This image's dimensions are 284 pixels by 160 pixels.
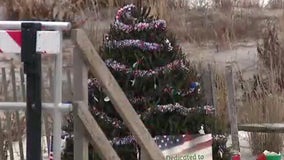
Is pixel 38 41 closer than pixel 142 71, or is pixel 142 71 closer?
pixel 38 41

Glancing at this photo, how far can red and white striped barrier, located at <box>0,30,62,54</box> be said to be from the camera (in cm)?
420

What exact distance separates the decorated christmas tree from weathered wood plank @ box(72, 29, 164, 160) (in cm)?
117

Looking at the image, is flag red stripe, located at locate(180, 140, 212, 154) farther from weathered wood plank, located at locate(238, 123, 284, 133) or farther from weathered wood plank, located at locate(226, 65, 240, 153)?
weathered wood plank, located at locate(238, 123, 284, 133)

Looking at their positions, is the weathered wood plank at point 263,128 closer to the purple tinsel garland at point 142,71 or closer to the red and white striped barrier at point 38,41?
the purple tinsel garland at point 142,71

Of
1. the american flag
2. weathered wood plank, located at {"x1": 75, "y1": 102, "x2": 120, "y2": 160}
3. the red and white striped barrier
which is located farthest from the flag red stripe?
the red and white striped barrier

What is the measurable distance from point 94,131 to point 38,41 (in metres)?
0.64

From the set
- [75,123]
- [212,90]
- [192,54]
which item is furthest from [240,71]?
[75,123]

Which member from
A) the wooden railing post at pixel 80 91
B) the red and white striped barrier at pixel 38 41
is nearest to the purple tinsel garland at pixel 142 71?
the wooden railing post at pixel 80 91

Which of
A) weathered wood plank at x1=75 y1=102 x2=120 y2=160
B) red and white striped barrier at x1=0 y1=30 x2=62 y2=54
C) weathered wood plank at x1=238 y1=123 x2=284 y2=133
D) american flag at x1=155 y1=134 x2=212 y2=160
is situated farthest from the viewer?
weathered wood plank at x1=238 y1=123 x2=284 y2=133

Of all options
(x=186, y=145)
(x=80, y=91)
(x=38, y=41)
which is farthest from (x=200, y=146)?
(x=38, y=41)

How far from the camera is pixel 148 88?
19.9 feet

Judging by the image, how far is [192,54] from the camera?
42.1 feet

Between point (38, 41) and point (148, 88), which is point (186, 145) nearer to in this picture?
point (148, 88)

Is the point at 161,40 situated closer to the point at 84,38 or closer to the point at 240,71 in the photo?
the point at 84,38
